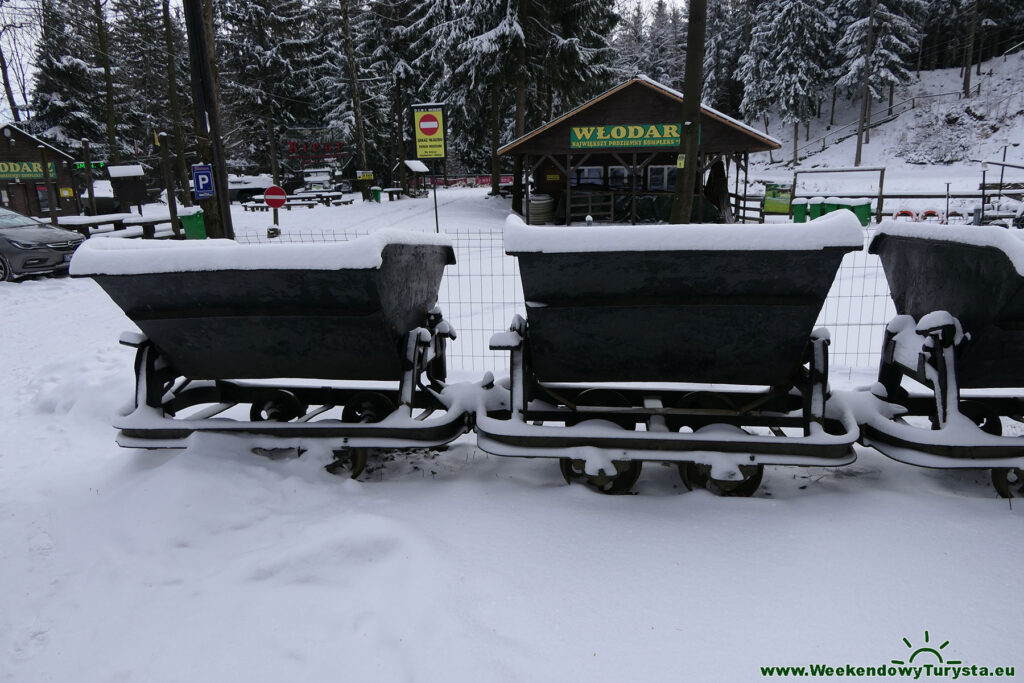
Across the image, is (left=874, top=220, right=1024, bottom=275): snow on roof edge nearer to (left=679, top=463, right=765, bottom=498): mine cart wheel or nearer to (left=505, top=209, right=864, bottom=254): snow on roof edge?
(left=505, top=209, right=864, bottom=254): snow on roof edge

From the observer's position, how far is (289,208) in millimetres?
33438

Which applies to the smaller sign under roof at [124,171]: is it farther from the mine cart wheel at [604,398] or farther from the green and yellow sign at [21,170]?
the mine cart wheel at [604,398]

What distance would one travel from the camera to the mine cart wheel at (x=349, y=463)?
366 cm

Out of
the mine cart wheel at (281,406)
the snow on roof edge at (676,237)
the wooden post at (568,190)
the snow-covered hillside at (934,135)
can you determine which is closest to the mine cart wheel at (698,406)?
the snow on roof edge at (676,237)

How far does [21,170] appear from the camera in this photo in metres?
24.5

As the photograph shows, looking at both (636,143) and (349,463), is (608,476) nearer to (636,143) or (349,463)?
(349,463)

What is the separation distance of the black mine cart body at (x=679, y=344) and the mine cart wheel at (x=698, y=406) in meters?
0.01

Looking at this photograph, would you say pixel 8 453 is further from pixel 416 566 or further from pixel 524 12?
pixel 524 12

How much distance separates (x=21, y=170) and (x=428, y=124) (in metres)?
21.5

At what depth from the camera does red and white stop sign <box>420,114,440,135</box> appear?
1362 centimetres

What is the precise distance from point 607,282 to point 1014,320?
6.79ft

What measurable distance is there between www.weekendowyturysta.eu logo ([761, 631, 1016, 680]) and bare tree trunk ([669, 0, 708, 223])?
6850 mm

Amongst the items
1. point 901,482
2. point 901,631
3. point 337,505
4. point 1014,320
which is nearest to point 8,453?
point 337,505

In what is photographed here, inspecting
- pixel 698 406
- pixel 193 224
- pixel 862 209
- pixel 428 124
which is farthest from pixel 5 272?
pixel 862 209
